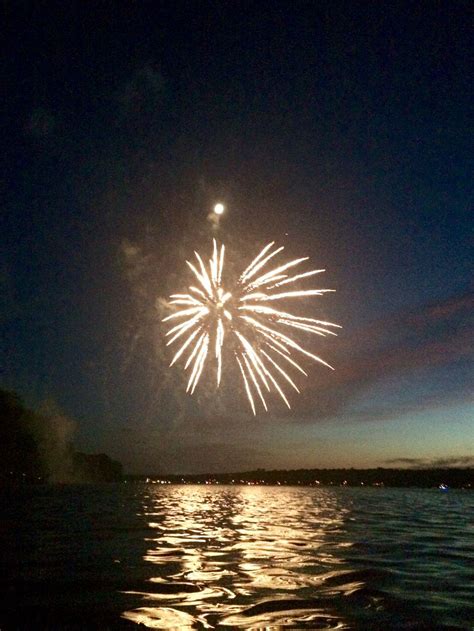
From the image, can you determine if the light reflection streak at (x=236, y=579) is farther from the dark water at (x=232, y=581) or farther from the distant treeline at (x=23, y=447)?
the distant treeline at (x=23, y=447)

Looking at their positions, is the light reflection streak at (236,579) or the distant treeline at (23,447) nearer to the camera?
the light reflection streak at (236,579)

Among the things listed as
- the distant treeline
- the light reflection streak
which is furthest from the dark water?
the distant treeline

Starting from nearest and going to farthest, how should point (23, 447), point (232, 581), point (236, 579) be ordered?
point (232, 581)
point (236, 579)
point (23, 447)

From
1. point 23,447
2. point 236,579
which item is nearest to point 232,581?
point 236,579

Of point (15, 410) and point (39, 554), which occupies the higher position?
point (15, 410)

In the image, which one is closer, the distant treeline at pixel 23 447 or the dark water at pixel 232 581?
the dark water at pixel 232 581

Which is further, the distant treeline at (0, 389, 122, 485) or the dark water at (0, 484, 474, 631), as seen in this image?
the distant treeline at (0, 389, 122, 485)

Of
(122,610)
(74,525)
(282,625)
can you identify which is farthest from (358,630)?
(74,525)

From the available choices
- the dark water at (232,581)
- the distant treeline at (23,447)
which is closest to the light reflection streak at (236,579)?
the dark water at (232,581)

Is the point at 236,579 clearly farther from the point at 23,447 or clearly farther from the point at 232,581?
the point at 23,447

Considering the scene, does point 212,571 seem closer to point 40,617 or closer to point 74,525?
point 40,617

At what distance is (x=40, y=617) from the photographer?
933cm

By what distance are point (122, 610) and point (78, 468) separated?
641ft

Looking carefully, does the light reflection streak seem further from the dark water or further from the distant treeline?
the distant treeline
